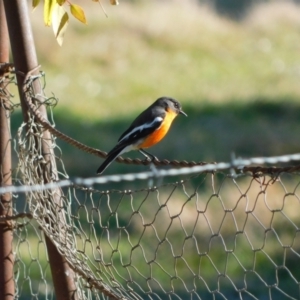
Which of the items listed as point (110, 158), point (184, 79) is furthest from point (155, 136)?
point (184, 79)

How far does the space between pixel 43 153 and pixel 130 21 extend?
15474mm

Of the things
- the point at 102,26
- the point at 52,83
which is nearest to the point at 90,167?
the point at 52,83

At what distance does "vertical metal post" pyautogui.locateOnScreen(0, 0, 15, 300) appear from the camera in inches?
159

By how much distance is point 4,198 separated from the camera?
409 centimetres

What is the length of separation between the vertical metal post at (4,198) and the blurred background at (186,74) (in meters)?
6.32

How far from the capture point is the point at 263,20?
21.2 metres

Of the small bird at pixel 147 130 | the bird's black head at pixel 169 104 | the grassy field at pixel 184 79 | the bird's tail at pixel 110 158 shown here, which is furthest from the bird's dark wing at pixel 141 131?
the grassy field at pixel 184 79

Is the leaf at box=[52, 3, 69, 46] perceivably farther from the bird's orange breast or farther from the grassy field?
the grassy field

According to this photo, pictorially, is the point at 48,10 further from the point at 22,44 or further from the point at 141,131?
the point at 141,131

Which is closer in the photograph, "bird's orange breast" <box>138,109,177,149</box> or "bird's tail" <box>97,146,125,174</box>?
"bird's tail" <box>97,146,125,174</box>

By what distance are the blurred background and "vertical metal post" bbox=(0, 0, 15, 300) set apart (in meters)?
6.32

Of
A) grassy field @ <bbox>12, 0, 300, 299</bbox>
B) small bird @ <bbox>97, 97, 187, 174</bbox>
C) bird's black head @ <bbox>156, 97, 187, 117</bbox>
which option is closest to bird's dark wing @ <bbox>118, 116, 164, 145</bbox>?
small bird @ <bbox>97, 97, 187, 174</bbox>

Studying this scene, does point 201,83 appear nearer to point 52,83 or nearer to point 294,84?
point 294,84

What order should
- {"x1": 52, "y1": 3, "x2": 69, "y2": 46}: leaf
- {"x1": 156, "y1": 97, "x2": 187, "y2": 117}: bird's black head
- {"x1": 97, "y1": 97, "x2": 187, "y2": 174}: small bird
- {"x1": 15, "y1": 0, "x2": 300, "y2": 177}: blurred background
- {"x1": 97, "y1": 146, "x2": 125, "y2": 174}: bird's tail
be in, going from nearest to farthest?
{"x1": 52, "y1": 3, "x2": 69, "y2": 46}: leaf
{"x1": 97, "y1": 146, "x2": 125, "y2": 174}: bird's tail
{"x1": 97, "y1": 97, "x2": 187, "y2": 174}: small bird
{"x1": 156, "y1": 97, "x2": 187, "y2": 117}: bird's black head
{"x1": 15, "y1": 0, "x2": 300, "y2": 177}: blurred background
